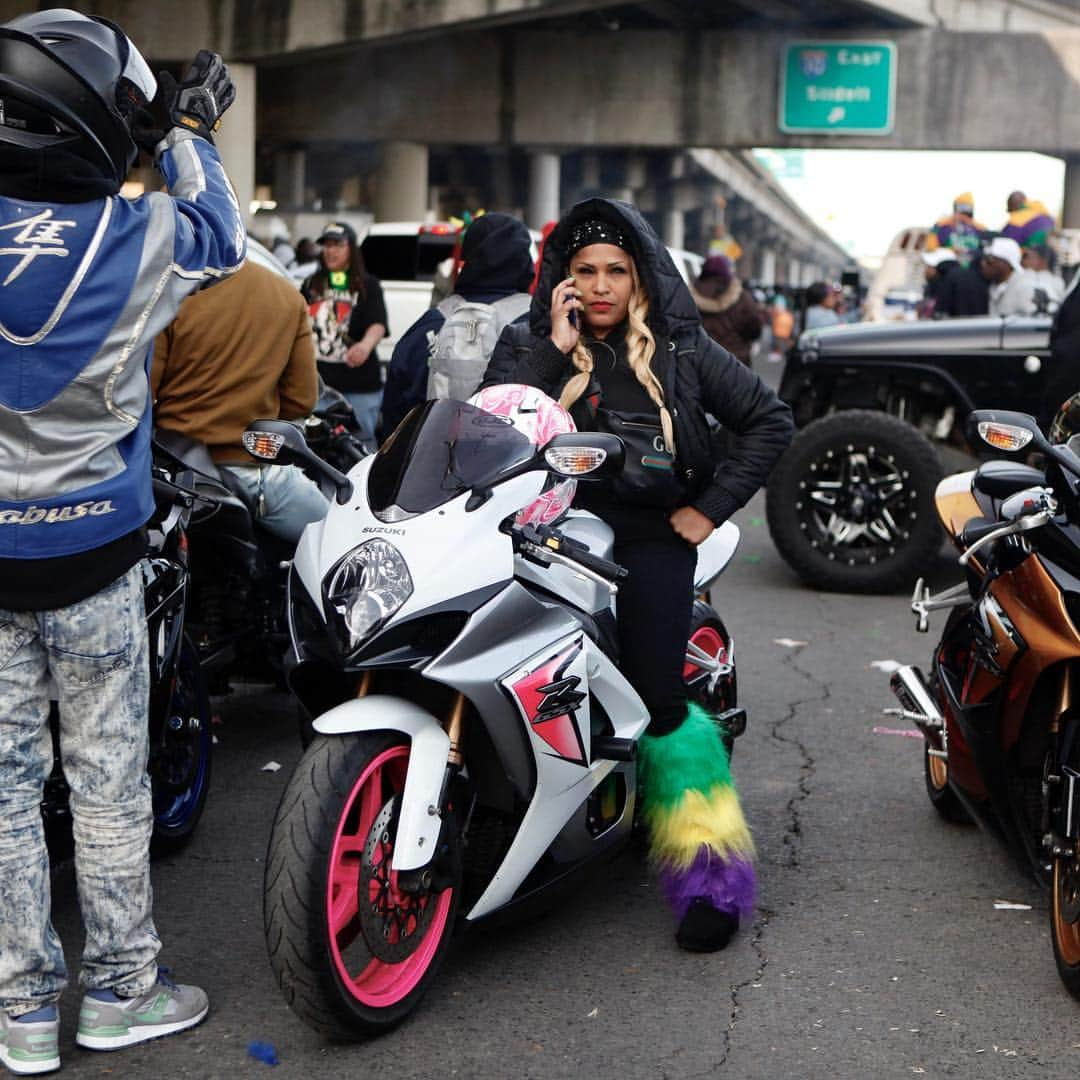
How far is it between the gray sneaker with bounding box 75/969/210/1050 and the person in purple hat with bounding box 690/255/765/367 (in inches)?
422

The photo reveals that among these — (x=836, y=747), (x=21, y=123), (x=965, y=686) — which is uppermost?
(x=21, y=123)

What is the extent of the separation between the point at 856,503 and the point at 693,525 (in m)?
5.55

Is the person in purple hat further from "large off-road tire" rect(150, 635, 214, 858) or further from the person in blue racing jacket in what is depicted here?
the person in blue racing jacket

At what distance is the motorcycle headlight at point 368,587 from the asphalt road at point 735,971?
36.5 inches

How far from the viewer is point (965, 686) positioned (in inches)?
192

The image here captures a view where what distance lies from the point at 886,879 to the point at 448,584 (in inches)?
76.9

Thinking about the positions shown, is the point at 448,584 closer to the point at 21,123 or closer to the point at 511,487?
the point at 511,487

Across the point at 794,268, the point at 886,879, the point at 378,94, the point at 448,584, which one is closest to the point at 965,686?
the point at 886,879

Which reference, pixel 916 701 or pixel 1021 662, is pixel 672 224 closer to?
pixel 916 701

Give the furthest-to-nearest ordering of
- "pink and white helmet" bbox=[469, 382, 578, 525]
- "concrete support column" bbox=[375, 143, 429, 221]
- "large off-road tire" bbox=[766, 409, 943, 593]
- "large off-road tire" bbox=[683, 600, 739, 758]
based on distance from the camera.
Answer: "concrete support column" bbox=[375, 143, 429, 221]
"large off-road tire" bbox=[766, 409, 943, 593]
"large off-road tire" bbox=[683, 600, 739, 758]
"pink and white helmet" bbox=[469, 382, 578, 525]

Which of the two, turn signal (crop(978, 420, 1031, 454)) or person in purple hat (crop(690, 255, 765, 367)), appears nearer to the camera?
turn signal (crop(978, 420, 1031, 454))

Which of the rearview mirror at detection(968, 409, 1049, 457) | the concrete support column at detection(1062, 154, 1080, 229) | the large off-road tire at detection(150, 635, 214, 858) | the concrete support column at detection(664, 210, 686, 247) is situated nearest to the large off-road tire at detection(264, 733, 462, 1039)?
the large off-road tire at detection(150, 635, 214, 858)

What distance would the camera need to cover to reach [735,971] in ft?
14.3

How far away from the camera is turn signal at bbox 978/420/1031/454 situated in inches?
157
